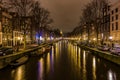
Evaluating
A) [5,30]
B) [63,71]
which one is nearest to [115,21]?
[5,30]

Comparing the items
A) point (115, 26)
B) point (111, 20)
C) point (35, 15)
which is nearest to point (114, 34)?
point (115, 26)

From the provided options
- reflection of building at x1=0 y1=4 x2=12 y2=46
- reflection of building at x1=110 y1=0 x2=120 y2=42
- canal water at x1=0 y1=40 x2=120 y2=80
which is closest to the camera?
canal water at x1=0 y1=40 x2=120 y2=80

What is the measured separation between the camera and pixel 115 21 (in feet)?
288

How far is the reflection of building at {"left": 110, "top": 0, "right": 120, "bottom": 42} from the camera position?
83625 millimetres

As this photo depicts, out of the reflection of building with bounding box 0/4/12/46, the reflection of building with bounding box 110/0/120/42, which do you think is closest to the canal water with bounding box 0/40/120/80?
the reflection of building with bounding box 0/4/12/46

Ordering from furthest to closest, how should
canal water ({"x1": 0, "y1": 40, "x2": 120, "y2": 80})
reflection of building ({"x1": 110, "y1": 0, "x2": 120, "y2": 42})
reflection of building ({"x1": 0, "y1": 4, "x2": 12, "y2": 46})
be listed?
reflection of building ({"x1": 110, "y1": 0, "x2": 120, "y2": 42})
reflection of building ({"x1": 0, "y1": 4, "x2": 12, "y2": 46})
canal water ({"x1": 0, "y1": 40, "x2": 120, "y2": 80})

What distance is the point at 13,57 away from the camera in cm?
3734

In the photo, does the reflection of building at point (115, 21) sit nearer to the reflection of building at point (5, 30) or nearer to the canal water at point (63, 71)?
the reflection of building at point (5, 30)

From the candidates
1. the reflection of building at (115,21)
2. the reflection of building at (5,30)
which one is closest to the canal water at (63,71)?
the reflection of building at (5,30)

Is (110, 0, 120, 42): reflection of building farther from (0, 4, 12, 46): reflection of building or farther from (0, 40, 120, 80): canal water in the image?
(0, 40, 120, 80): canal water

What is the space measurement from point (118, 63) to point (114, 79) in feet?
31.4

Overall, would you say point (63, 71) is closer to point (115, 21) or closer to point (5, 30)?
point (5, 30)

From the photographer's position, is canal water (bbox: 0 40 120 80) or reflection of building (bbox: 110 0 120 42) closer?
canal water (bbox: 0 40 120 80)

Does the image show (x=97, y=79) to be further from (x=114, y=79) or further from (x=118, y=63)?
(x=118, y=63)
